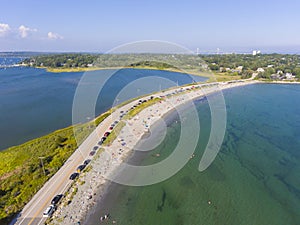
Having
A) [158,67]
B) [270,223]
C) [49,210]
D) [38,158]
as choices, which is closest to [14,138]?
[38,158]

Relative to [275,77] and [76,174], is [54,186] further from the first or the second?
[275,77]

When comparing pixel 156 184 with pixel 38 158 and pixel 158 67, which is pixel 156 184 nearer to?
pixel 38 158

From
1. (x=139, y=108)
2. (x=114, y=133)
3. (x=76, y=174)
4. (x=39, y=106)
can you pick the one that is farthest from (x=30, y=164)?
(x=39, y=106)

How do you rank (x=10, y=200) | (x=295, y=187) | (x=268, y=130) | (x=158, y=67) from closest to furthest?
1. (x=10, y=200)
2. (x=295, y=187)
3. (x=268, y=130)
4. (x=158, y=67)

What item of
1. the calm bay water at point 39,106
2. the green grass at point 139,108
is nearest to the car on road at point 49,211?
the calm bay water at point 39,106

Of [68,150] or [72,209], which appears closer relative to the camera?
[72,209]

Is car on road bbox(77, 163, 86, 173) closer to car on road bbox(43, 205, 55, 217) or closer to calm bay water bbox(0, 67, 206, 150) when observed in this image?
car on road bbox(43, 205, 55, 217)

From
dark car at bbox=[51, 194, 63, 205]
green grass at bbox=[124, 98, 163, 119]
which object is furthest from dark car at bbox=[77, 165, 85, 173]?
green grass at bbox=[124, 98, 163, 119]
